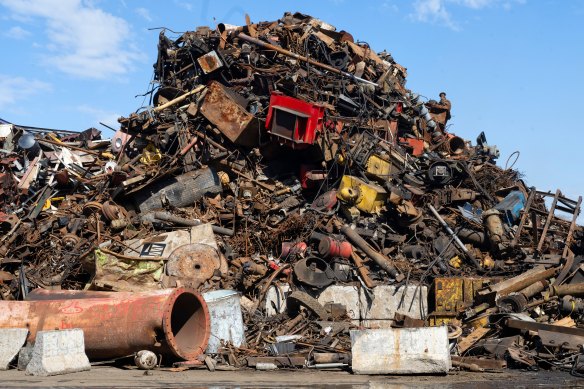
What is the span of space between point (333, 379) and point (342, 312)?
126 inches

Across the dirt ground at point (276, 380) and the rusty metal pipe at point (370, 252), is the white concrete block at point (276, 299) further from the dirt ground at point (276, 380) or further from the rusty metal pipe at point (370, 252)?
the dirt ground at point (276, 380)

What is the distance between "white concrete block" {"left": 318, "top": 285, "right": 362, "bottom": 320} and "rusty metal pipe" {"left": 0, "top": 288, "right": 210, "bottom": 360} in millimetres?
2822

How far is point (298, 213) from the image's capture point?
13.3m

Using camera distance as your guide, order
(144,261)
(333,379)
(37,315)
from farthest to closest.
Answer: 1. (144,261)
2. (37,315)
3. (333,379)

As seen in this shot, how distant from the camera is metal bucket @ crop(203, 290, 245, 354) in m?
10.0

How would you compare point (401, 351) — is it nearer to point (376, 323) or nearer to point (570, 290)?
point (376, 323)

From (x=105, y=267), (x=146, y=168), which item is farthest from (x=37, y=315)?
(x=146, y=168)

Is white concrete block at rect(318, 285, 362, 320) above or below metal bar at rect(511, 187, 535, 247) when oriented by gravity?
below

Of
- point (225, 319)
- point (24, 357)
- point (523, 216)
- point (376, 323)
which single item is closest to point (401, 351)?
point (225, 319)

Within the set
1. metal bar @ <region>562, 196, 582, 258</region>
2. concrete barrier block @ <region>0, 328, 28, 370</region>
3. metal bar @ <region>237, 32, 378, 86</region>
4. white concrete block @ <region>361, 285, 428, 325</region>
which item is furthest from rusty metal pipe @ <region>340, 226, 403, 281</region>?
concrete barrier block @ <region>0, 328, 28, 370</region>

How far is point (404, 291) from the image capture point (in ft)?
38.7

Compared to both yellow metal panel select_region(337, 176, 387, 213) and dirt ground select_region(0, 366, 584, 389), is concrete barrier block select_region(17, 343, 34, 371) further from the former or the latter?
yellow metal panel select_region(337, 176, 387, 213)

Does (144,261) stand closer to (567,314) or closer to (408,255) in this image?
(408,255)

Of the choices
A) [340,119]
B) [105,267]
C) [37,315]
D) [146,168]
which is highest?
[340,119]
